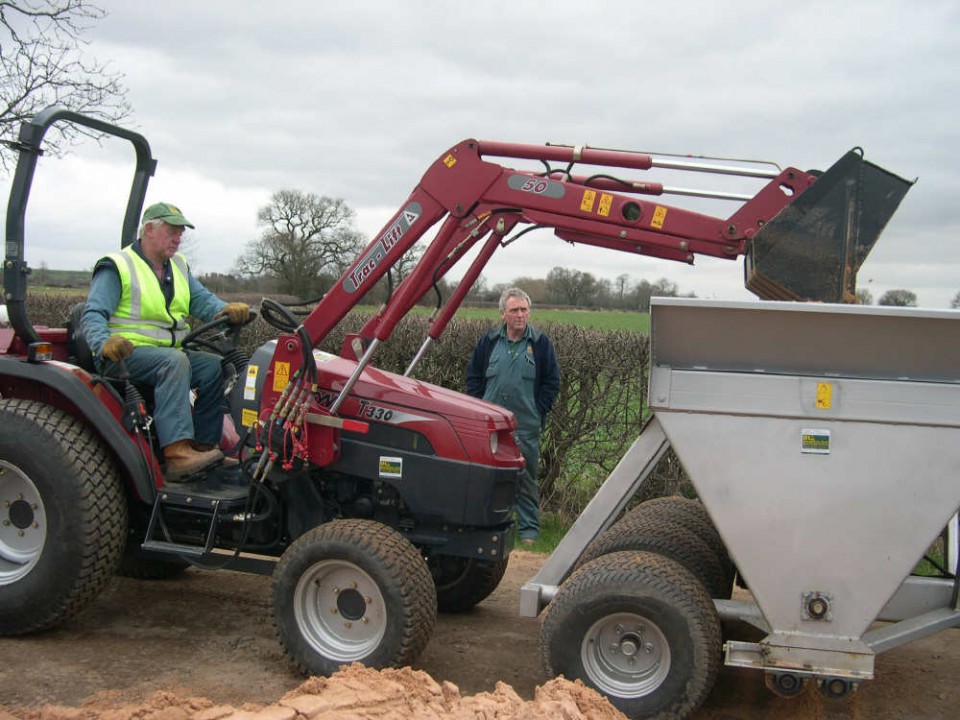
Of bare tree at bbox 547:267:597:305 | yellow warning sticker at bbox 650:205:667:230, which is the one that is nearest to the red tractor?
yellow warning sticker at bbox 650:205:667:230

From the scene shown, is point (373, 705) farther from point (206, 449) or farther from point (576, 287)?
point (576, 287)

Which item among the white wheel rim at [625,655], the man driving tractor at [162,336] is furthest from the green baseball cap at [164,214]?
the white wheel rim at [625,655]

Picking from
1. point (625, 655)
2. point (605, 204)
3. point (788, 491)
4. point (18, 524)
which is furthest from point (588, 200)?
point (18, 524)

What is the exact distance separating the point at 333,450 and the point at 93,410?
1.19 m

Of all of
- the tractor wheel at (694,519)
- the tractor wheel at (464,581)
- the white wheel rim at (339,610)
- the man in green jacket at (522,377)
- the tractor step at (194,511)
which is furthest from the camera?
the man in green jacket at (522,377)

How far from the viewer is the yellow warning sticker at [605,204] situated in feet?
14.5

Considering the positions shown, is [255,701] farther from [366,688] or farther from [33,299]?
[33,299]

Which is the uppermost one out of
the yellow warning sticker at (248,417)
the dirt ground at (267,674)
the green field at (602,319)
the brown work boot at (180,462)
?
the green field at (602,319)

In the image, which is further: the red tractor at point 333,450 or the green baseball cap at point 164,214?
the green baseball cap at point 164,214

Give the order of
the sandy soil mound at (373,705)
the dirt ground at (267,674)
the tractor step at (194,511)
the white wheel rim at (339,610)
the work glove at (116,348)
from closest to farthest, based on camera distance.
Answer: the sandy soil mound at (373,705) → the dirt ground at (267,674) → the white wheel rim at (339,610) → the work glove at (116,348) → the tractor step at (194,511)

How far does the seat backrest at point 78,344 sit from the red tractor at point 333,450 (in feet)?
0.11

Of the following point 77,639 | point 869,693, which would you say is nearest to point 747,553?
point 869,693

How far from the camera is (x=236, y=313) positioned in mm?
5008

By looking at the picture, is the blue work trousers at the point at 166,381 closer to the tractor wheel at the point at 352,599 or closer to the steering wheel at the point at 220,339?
the steering wheel at the point at 220,339
